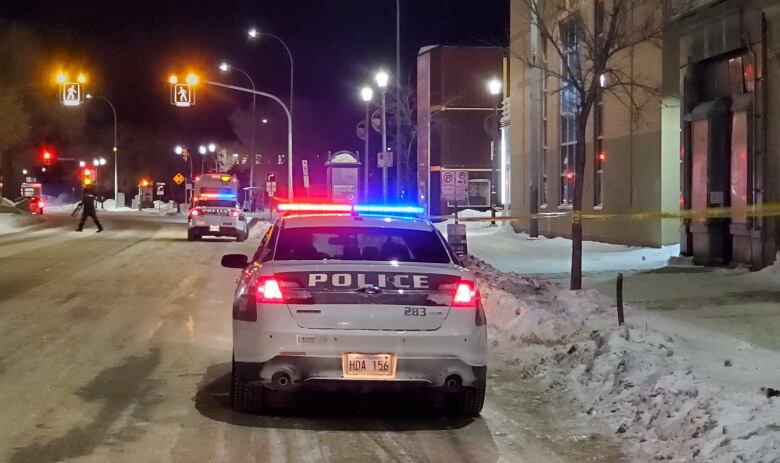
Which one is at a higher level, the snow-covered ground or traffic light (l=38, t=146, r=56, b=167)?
traffic light (l=38, t=146, r=56, b=167)

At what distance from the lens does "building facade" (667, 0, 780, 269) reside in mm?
15125

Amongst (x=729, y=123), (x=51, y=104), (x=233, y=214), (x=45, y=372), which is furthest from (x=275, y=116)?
(x=45, y=372)

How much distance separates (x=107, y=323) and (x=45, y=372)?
3237mm

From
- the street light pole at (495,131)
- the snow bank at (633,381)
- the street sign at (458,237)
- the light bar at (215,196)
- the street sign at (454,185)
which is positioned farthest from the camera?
the street light pole at (495,131)

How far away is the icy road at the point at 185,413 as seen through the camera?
21.2 feet

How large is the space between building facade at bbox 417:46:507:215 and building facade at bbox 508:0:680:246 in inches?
878

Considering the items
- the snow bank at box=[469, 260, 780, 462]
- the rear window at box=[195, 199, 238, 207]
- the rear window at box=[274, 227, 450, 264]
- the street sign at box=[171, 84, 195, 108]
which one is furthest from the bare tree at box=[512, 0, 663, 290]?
the street sign at box=[171, 84, 195, 108]

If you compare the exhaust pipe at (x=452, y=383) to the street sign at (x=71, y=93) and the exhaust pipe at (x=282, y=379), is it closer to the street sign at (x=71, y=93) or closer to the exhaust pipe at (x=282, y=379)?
the exhaust pipe at (x=282, y=379)

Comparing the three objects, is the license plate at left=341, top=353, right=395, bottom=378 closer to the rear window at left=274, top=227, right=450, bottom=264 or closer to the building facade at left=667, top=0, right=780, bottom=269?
the rear window at left=274, top=227, right=450, bottom=264

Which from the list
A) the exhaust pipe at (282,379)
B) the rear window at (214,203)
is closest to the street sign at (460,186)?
the rear window at (214,203)

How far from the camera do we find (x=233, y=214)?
30000 millimetres

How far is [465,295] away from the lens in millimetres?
7070

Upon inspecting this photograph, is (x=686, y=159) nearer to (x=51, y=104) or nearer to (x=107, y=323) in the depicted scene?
(x=107, y=323)

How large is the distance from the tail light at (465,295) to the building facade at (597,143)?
27.6ft
